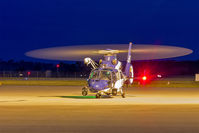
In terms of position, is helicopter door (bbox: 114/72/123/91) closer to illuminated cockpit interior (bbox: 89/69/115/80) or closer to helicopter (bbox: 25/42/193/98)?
helicopter (bbox: 25/42/193/98)

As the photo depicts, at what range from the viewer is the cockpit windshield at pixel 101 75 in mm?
25781

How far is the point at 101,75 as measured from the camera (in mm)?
25828

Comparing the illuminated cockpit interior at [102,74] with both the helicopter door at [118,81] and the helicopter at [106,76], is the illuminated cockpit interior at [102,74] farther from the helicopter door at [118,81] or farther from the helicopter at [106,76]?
the helicopter door at [118,81]

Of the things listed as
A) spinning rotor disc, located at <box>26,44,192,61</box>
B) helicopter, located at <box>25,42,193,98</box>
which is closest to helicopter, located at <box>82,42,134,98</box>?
helicopter, located at <box>25,42,193,98</box>

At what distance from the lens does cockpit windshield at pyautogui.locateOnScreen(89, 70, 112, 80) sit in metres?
25.8

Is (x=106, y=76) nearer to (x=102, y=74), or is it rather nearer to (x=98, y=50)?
(x=102, y=74)

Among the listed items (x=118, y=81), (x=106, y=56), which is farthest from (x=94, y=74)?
(x=118, y=81)

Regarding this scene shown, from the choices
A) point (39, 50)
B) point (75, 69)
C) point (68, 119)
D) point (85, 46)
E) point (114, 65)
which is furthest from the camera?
point (75, 69)

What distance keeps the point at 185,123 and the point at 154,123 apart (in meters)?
1.00

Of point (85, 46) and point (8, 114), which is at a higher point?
point (85, 46)

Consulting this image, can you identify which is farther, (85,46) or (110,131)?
(85,46)

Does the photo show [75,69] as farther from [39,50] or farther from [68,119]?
[68,119]

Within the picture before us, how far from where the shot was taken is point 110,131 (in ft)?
37.3

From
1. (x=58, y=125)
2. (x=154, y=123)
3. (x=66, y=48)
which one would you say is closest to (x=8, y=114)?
(x=58, y=125)
